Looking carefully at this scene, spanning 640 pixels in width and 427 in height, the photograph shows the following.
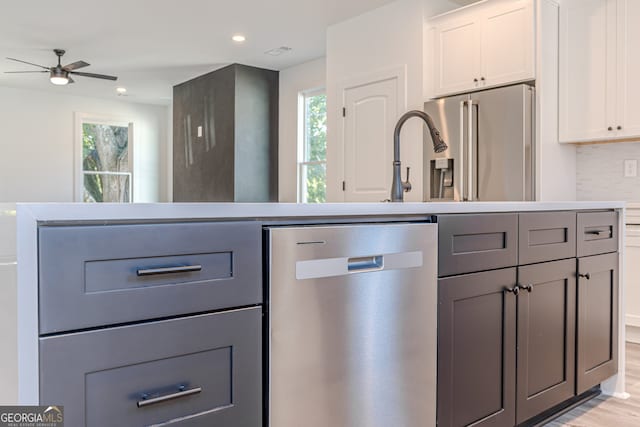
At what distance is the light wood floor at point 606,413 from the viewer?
2.12 metres

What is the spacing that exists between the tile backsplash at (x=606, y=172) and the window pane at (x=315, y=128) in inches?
111

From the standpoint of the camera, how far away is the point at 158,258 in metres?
1.05

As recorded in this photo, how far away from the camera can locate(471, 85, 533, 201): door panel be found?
322cm

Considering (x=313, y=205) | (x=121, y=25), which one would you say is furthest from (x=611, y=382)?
(x=121, y=25)

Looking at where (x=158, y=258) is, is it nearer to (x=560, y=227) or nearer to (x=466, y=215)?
(x=466, y=215)

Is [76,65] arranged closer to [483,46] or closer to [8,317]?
[483,46]

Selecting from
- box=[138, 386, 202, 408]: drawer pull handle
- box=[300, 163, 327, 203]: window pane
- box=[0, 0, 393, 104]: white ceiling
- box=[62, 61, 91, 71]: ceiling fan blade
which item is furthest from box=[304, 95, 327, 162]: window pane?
box=[138, 386, 202, 408]: drawer pull handle

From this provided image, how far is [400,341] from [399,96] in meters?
2.96

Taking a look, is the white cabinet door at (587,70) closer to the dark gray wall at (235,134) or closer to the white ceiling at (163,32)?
the white ceiling at (163,32)

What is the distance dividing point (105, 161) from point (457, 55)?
626cm

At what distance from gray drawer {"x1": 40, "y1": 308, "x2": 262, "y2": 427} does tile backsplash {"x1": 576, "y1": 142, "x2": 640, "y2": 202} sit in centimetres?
325

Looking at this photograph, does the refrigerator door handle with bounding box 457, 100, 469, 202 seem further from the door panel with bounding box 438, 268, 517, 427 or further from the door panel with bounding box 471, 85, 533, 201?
the door panel with bounding box 438, 268, 517, 427

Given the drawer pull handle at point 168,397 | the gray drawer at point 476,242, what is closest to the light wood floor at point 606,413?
the gray drawer at point 476,242

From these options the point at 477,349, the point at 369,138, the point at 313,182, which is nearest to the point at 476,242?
the point at 477,349
